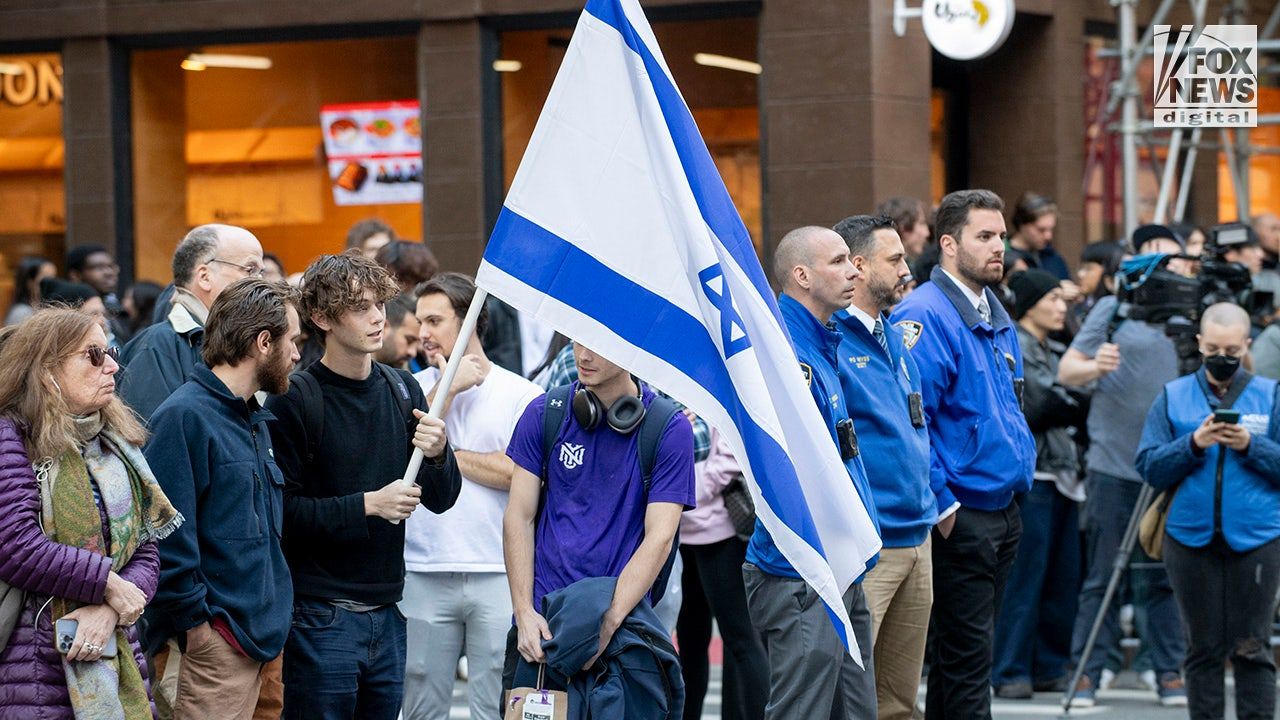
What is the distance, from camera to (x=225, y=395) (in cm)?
565

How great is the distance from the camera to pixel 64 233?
51.4ft

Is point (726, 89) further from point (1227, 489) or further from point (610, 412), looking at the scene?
point (610, 412)

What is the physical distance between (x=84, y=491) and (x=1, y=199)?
11.6 metres

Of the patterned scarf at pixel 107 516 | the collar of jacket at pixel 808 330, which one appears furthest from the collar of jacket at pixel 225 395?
the collar of jacket at pixel 808 330

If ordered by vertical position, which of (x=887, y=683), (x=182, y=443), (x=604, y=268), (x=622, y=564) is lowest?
(x=887, y=683)

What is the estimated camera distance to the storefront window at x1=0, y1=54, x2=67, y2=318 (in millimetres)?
15727

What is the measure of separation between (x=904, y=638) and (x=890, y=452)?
0.88 m

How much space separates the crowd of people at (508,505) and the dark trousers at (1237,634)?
12 mm

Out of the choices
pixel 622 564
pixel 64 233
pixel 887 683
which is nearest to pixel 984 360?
pixel 887 683

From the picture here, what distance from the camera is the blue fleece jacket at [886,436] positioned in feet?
23.2

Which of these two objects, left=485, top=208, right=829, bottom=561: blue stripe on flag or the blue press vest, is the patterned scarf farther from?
the blue press vest

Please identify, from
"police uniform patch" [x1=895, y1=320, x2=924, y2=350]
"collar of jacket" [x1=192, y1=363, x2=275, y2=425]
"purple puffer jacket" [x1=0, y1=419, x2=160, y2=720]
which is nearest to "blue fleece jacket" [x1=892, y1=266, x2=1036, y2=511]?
"police uniform patch" [x1=895, y1=320, x2=924, y2=350]

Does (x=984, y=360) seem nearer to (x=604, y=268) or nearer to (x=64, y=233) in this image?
(x=604, y=268)

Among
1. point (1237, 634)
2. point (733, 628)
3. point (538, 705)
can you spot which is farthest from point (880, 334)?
point (1237, 634)
